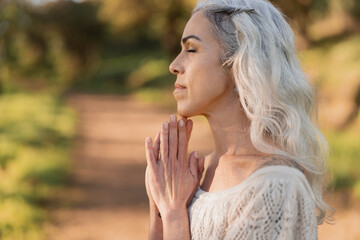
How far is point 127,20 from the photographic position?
1891 cm

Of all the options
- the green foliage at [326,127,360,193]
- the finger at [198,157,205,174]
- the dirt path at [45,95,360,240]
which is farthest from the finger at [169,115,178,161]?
the green foliage at [326,127,360,193]

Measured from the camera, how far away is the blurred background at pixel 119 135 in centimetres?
596

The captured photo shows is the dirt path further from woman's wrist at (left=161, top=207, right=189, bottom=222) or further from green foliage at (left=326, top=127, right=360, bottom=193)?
woman's wrist at (left=161, top=207, right=189, bottom=222)

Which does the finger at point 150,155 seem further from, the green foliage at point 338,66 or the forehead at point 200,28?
the green foliage at point 338,66

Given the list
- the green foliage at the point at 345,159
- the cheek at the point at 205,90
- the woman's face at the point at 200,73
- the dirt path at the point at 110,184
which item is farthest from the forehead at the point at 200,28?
the green foliage at the point at 345,159

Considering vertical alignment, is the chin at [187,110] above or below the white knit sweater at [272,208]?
above

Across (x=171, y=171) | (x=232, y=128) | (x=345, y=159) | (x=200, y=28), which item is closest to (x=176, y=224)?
(x=171, y=171)

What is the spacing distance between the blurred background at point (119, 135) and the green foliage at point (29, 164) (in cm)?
2

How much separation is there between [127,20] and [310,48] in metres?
9.50

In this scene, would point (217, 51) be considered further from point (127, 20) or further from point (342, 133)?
point (127, 20)

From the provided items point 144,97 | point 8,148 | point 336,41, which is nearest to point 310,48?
point 336,41

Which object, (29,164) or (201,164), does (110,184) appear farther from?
(201,164)

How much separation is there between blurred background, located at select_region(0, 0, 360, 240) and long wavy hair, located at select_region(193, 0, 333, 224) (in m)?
0.36

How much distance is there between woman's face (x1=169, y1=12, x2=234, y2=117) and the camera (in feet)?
5.50
